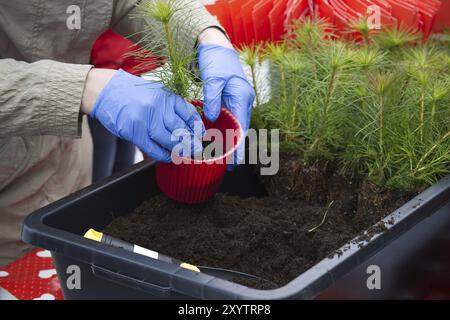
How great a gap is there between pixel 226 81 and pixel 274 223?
25 centimetres

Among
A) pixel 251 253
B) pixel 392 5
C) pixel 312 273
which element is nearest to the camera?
pixel 312 273

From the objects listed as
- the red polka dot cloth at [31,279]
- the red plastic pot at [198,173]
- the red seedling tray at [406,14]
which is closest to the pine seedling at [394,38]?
the red seedling tray at [406,14]

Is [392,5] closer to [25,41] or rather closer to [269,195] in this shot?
[269,195]

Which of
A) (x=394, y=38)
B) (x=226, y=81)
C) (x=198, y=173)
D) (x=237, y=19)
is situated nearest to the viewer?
(x=198, y=173)

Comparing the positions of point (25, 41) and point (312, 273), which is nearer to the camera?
point (312, 273)

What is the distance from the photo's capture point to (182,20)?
1024mm

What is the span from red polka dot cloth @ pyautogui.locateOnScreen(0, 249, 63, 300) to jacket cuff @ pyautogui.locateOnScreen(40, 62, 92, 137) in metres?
0.29

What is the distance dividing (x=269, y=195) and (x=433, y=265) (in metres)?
0.28

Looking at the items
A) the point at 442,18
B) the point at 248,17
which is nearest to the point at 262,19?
the point at 248,17

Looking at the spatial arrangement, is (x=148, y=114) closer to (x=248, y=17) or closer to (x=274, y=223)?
(x=274, y=223)

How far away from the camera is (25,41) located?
43.2 inches

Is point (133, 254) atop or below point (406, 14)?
below

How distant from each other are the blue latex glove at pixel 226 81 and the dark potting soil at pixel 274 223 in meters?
0.10
